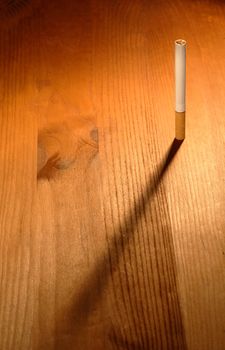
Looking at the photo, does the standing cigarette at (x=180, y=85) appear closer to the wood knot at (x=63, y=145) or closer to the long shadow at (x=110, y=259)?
the long shadow at (x=110, y=259)

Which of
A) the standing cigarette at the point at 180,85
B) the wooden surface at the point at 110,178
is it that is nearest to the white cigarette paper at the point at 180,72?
the standing cigarette at the point at 180,85

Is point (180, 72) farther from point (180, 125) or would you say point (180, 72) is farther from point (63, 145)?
point (63, 145)

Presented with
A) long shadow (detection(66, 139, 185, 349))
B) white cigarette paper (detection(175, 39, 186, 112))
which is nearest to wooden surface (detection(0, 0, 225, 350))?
long shadow (detection(66, 139, 185, 349))

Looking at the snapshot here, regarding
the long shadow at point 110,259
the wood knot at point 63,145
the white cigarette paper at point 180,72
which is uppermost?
the white cigarette paper at point 180,72

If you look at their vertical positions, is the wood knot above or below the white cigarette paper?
below

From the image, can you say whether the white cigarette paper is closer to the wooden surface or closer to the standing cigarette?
the standing cigarette

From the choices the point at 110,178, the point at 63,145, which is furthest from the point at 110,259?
the point at 63,145
